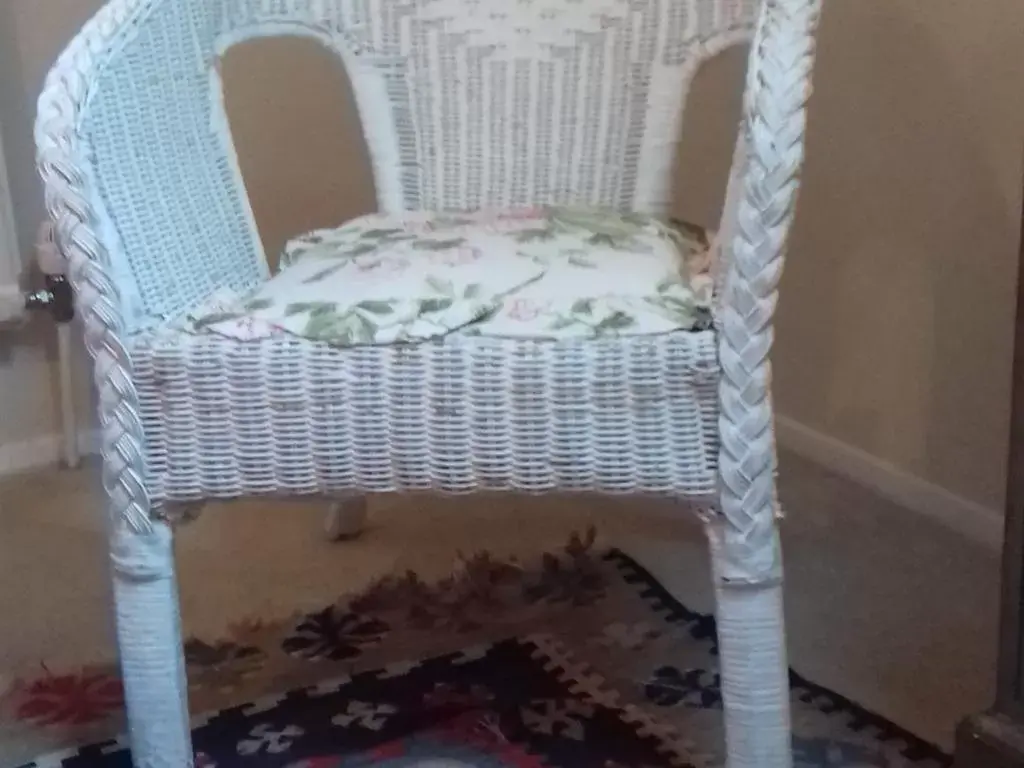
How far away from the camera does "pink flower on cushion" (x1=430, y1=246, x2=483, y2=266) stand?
86 centimetres

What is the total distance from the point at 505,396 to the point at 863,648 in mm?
509

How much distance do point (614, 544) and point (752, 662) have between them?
51 centimetres

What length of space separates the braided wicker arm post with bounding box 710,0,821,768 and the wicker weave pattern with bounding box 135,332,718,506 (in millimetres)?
18

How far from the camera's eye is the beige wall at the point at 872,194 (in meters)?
1.20

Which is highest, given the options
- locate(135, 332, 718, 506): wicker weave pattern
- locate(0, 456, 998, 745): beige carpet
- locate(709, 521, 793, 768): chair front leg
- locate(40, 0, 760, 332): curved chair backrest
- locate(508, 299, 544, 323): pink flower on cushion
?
locate(40, 0, 760, 332): curved chair backrest

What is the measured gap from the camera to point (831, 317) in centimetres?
143

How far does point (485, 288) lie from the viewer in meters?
0.82

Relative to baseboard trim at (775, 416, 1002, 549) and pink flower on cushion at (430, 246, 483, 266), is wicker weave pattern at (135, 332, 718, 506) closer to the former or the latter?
pink flower on cushion at (430, 246, 483, 266)

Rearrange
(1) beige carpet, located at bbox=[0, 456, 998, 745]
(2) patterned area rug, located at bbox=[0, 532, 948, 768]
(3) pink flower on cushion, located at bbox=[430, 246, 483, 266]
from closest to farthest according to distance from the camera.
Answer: (3) pink flower on cushion, located at bbox=[430, 246, 483, 266] → (2) patterned area rug, located at bbox=[0, 532, 948, 768] → (1) beige carpet, located at bbox=[0, 456, 998, 745]

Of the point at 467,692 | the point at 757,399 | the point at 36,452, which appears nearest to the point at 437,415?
the point at 757,399

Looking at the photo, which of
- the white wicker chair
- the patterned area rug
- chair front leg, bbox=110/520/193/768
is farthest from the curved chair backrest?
the patterned area rug

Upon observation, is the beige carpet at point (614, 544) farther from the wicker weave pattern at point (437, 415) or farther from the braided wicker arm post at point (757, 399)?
the wicker weave pattern at point (437, 415)

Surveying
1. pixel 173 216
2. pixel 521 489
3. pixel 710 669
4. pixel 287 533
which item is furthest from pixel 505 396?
pixel 287 533

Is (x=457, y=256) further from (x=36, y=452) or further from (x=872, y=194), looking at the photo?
(x=36, y=452)
